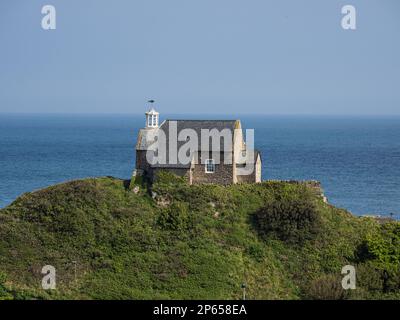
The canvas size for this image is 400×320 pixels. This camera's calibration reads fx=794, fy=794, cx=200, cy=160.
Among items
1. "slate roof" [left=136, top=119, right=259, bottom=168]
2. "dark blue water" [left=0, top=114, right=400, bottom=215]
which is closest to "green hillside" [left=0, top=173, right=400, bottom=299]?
"slate roof" [left=136, top=119, right=259, bottom=168]

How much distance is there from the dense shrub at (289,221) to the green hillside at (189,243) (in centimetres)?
7

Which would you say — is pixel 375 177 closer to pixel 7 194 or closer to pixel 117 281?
pixel 7 194

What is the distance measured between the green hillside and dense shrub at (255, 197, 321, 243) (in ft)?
0.24

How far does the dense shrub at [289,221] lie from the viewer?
179ft

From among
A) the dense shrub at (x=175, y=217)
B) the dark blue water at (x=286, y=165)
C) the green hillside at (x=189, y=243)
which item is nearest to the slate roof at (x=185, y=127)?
the green hillside at (x=189, y=243)

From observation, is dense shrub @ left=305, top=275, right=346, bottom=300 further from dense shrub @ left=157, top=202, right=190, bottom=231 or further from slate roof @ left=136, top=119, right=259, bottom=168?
slate roof @ left=136, top=119, right=259, bottom=168

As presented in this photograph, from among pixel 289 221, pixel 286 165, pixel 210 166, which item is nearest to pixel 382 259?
pixel 289 221

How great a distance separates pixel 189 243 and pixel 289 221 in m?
7.26

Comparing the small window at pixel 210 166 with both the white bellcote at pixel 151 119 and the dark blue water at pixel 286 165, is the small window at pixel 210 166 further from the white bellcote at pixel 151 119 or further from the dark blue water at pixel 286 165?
the dark blue water at pixel 286 165

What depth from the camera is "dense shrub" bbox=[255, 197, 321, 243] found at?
2153 inches

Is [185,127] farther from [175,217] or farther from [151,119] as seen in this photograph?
[175,217]

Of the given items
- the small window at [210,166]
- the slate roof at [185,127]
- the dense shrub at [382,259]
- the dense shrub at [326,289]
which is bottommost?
the dense shrub at [326,289]

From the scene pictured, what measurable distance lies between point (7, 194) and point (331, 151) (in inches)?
3467
